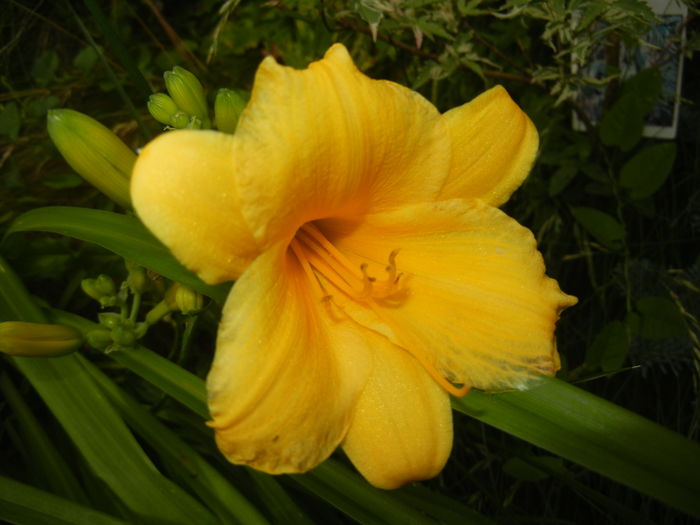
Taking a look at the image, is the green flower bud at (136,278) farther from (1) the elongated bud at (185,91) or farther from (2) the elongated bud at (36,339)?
(1) the elongated bud at (185,91)

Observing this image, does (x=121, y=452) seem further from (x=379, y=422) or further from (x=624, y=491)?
(x=624, y=491)

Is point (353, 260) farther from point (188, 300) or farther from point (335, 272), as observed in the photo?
point (188, 300)

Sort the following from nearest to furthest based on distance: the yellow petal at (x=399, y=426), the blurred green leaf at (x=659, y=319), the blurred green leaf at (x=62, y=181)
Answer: the yellow petal at (x=399, y=426) → the blurred green leaf at (x=659, y=319) → the blurred green leaf at (x=62, y=181)

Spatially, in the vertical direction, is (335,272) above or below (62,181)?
above

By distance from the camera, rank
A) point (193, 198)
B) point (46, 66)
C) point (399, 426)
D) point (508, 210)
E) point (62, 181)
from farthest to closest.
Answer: point (508, 210) → point (46, 66) → point (62, 181) → point (399, 426) → point (193, 198)

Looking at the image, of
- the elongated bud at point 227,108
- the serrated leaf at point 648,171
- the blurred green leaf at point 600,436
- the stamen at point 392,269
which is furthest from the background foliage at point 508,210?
the stamen at point 392,269

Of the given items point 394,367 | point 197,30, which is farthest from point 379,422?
point 197,30

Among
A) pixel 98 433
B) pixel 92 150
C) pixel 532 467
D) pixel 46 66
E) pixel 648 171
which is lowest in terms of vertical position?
pixel 532 467

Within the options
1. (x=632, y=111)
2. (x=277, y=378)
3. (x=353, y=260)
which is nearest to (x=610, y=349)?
(x=632, y=111)
